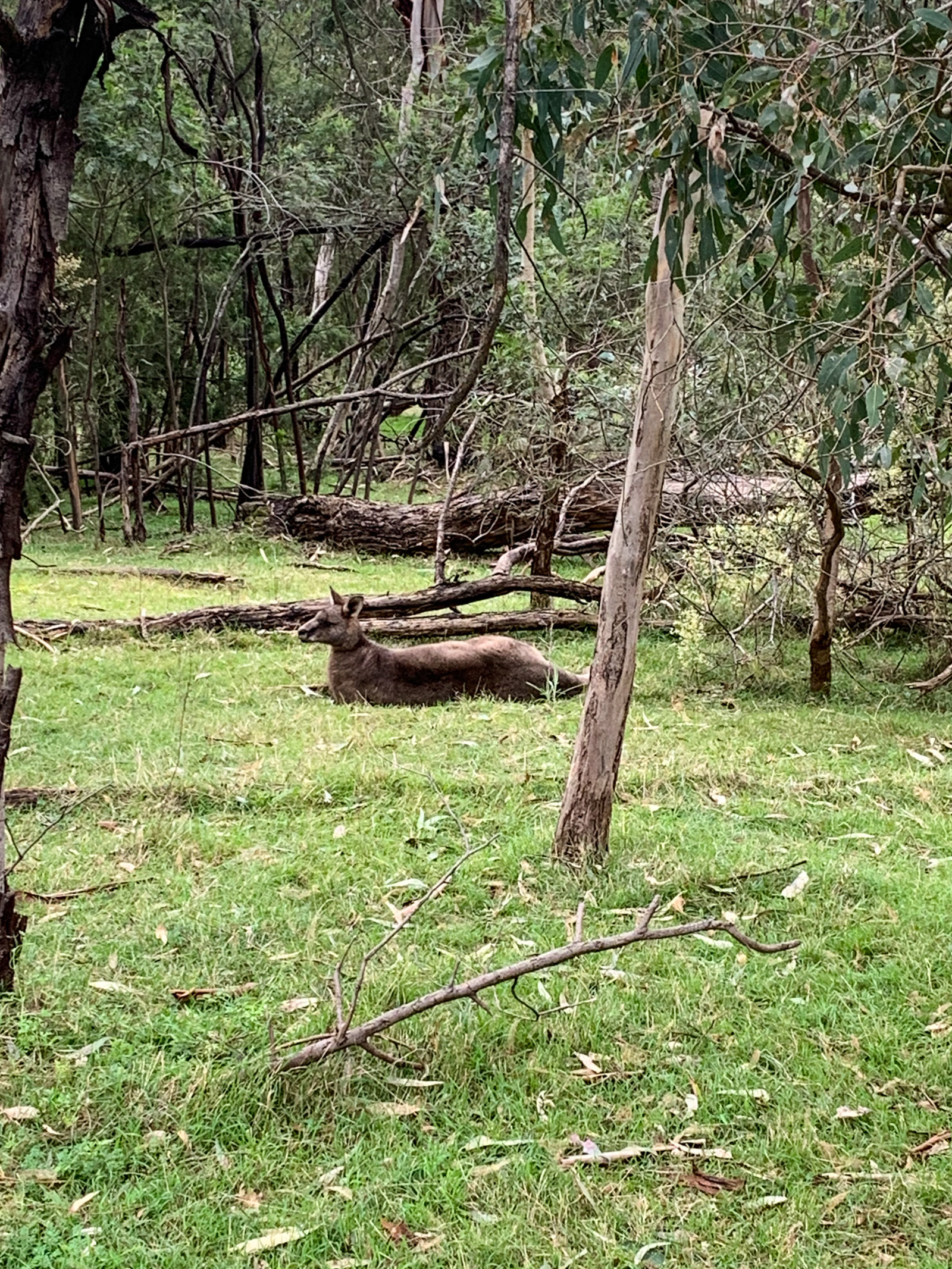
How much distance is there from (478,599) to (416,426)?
10.7 m

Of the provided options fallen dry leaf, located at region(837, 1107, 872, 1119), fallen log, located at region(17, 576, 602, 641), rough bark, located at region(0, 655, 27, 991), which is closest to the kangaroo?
fallen log, located at region(17, 576, 602, 641)

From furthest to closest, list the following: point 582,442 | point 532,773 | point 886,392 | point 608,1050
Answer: point 582,442 → point 532,773 → point 608,1050 → point 886,392

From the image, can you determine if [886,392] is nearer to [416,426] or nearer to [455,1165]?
[455,1165]

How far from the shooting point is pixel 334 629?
8.52m

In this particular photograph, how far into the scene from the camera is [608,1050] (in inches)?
143

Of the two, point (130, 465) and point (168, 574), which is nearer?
point (168, 574)

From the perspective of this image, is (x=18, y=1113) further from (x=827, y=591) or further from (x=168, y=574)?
(x=168, y=574)

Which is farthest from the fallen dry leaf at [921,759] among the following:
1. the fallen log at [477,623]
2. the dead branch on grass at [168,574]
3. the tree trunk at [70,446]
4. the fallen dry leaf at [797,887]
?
the tree trunk at [70,446]

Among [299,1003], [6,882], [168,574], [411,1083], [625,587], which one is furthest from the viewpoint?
[168,574]

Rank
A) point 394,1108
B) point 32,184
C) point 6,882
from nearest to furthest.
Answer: point 32,184, point 394,1108, point 6,882

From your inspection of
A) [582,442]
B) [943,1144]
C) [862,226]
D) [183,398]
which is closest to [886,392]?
[862,226]

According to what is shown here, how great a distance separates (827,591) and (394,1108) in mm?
5584

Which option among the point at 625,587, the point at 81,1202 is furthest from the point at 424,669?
the point at 81,1202

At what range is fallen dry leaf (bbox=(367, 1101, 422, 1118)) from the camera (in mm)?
3273
